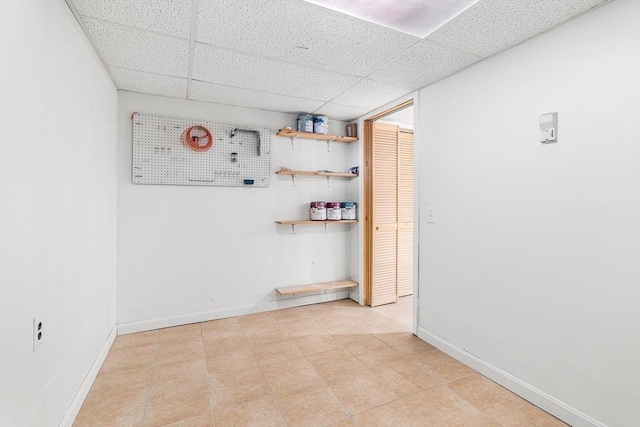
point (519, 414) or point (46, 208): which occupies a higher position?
point (46, 208)

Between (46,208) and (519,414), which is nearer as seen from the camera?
(46,208)

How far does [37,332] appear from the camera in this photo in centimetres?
134

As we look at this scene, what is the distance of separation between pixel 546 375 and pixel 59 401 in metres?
2.87

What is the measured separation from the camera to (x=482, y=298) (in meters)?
2.32

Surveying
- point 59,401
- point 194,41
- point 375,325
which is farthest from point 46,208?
point 375,325

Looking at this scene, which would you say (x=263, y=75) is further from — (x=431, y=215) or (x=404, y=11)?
(x=431, y=215)

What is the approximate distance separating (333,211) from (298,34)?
2.13 metres

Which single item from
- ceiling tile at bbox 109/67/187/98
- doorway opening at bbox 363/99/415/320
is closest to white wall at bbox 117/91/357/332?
ceiling tile at bbox 109/67/187/98

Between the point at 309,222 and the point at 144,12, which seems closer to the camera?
the point at 144,12

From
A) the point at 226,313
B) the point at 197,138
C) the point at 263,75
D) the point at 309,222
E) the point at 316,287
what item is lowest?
the point at 226,313

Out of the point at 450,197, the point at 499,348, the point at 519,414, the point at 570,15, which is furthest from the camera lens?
the point at 450,197

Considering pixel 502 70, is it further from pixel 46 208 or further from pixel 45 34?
pixel 46 208

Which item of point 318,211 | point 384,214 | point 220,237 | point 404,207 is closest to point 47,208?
point 220,237

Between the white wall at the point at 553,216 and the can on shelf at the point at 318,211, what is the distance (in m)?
1.44
